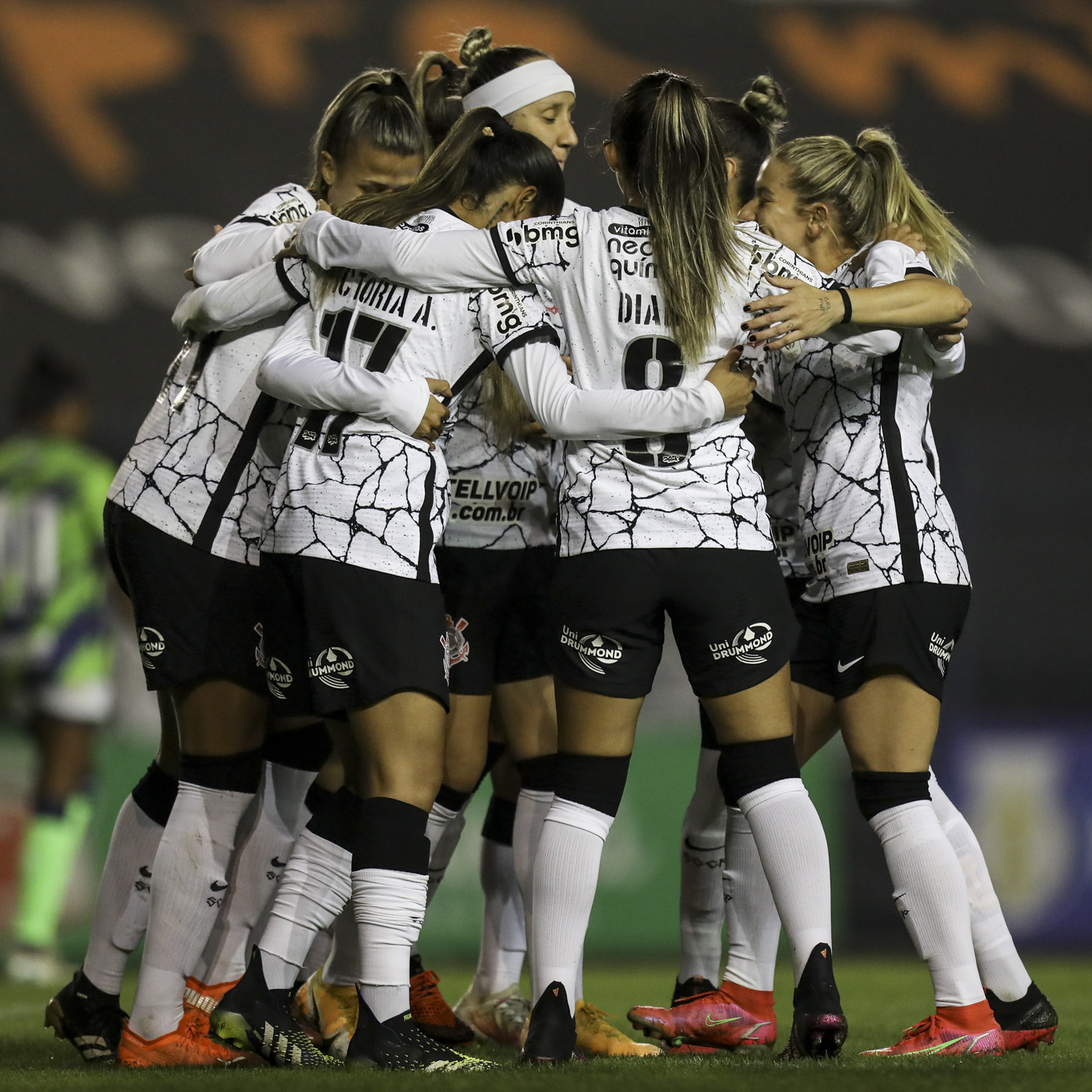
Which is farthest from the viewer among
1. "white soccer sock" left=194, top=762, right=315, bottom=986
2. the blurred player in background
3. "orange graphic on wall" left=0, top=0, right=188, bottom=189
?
"orange graphic on wall" left=0, top=0, right=188, bottom=189

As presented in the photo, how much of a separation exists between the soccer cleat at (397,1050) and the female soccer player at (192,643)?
1.55ft

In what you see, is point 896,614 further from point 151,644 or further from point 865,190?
point 151,644

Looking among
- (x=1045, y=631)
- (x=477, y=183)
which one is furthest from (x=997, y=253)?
(x=477, y=183)

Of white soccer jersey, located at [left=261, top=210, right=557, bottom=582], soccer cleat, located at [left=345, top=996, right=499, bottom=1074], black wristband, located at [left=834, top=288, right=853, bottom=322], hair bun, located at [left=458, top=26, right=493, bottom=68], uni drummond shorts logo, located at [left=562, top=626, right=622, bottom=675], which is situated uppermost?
hair bun, located at [left=458, top=26, right=493, bottom=68]

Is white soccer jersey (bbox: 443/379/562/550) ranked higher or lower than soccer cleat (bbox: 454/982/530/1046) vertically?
higher

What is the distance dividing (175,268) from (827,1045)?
19.4 ft

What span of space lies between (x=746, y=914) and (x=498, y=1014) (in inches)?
26.9

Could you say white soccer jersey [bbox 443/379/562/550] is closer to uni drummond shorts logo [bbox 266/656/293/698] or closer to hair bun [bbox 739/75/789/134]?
uni drummond shorts logo [bbox 266/656/293/698]

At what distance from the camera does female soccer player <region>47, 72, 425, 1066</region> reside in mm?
3385

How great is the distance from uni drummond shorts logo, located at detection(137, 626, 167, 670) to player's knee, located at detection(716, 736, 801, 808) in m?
1.23

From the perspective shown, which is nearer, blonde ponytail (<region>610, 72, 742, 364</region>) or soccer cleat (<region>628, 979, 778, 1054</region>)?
blonde ponytail (<region>610, 72, 742, 364</region>)

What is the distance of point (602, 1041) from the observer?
3416 millimetres

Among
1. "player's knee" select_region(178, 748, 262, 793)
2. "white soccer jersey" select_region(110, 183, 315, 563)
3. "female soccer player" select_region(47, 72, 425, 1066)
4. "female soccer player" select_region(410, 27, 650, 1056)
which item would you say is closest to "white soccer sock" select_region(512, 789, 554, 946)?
"female soccer player" select_region(410, 27, 650, 1056)

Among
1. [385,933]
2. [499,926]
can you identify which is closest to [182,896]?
[385,933]
